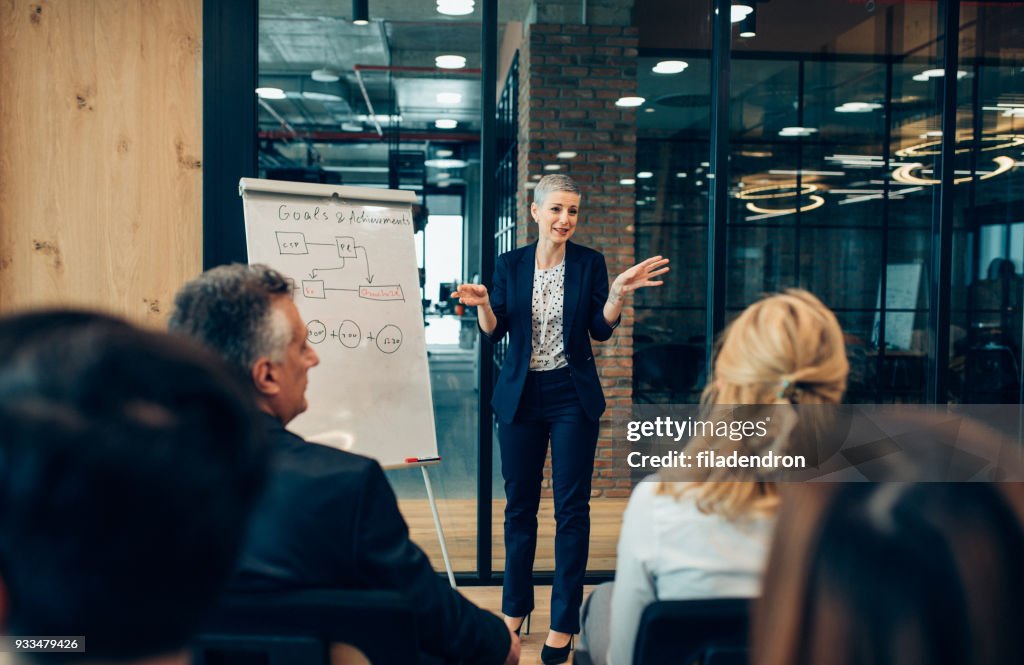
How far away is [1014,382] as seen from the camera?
17.5 feet

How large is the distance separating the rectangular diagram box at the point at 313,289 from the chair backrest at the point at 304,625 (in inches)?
74.3

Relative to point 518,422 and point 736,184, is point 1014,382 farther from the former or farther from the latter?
point 518,422

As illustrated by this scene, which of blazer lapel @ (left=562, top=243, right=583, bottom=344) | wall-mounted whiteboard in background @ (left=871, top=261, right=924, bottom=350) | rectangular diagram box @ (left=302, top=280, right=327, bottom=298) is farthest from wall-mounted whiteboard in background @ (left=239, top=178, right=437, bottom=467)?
wall-mounted whiteboard in background @ (left=871, top=261, right=924, bottom=350)

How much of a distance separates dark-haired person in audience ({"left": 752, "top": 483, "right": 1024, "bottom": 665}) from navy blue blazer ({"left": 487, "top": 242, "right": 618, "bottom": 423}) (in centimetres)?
217

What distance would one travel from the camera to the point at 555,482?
9.70ft

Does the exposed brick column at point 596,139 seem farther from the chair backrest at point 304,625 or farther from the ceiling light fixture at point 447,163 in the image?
the chair backrest at point 304,625

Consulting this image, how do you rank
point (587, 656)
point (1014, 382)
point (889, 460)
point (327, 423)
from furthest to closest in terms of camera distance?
point (1014, 382) → point (327, 423) → point (587, 656) → point (889, 460)

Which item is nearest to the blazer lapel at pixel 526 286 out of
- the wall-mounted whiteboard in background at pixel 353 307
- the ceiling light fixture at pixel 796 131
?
the wall-mounted whiteboard in background at pixel 353 307

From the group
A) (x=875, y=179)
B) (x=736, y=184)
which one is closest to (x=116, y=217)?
(x=736, y=184)

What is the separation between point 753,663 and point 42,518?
0.67m

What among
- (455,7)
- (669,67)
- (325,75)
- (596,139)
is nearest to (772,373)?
(455,7)

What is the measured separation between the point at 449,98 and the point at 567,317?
4140mm

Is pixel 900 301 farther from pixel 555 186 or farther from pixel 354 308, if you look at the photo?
pixel 354 308

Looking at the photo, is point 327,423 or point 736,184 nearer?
point 327,423
